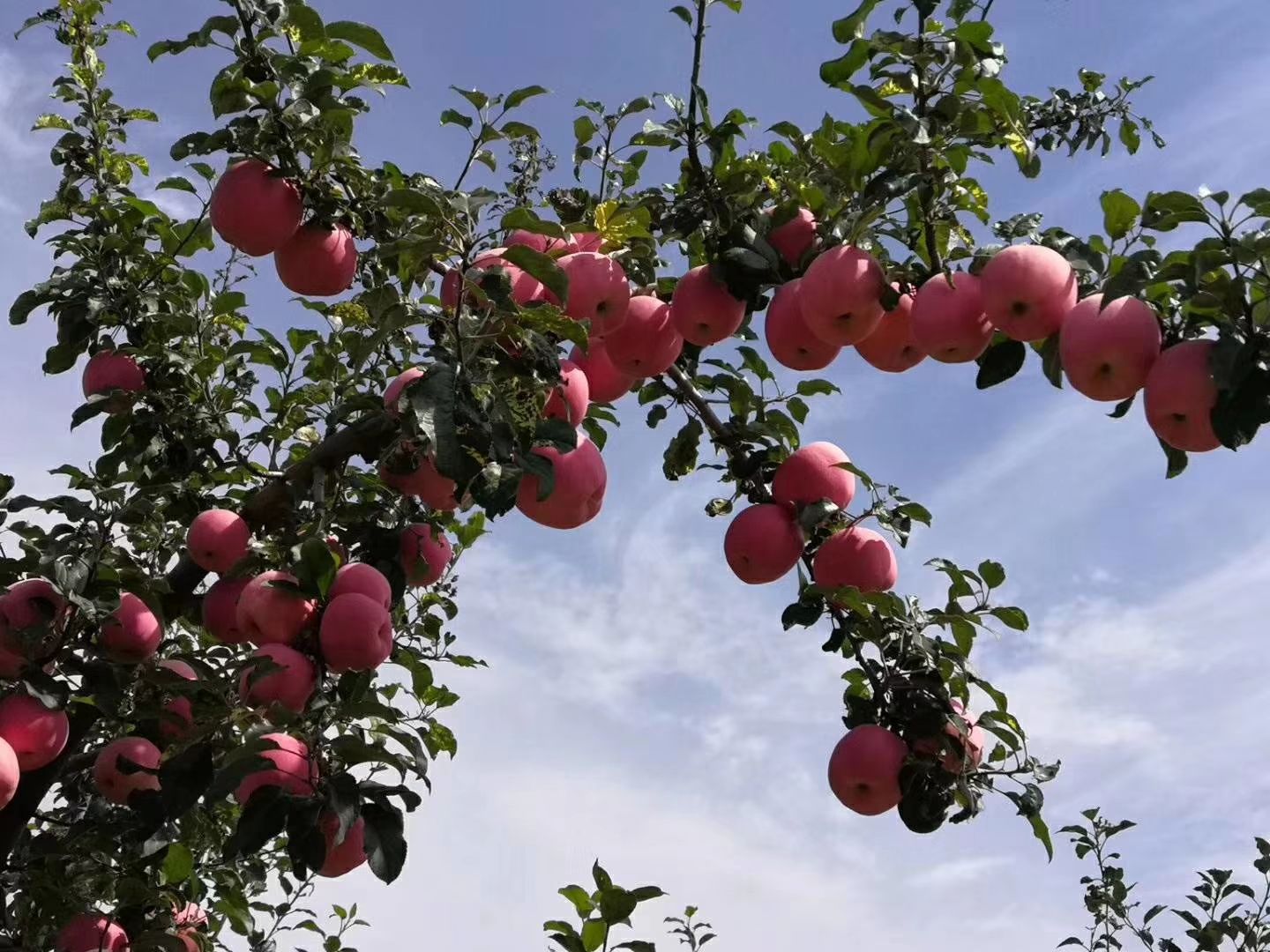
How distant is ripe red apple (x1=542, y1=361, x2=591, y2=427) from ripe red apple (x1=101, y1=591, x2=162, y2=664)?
118 cm

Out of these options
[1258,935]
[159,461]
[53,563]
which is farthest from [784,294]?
[1258,935]

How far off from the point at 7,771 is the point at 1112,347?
2314mm

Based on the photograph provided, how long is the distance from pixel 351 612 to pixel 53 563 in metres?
0.81

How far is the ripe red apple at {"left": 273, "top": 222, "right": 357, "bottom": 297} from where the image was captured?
2.51 m

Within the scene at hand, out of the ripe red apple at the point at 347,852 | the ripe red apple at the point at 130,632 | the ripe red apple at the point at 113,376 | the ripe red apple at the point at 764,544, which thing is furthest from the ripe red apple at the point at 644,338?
the ripe red apple at the point at 113,376

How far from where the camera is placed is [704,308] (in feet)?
8.43

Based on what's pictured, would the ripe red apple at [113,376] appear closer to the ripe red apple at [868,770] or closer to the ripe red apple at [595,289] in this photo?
the ripe red apple at [595,289]

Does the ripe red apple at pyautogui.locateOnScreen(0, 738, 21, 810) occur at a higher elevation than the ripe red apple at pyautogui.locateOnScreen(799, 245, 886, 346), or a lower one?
lower

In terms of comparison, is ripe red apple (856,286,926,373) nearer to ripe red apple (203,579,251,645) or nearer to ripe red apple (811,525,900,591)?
ripe red apple (811,525,900,591)

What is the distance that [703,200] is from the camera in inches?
105

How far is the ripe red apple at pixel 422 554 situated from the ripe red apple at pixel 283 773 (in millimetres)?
741

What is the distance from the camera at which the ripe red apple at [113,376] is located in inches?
135

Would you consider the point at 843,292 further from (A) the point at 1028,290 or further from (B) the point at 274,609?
(B) the point at 274,609

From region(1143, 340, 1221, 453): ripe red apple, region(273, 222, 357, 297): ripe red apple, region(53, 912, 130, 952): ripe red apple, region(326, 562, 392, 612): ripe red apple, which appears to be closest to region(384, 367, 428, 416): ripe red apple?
region(273, 222, 357, 297): ripe red apple
